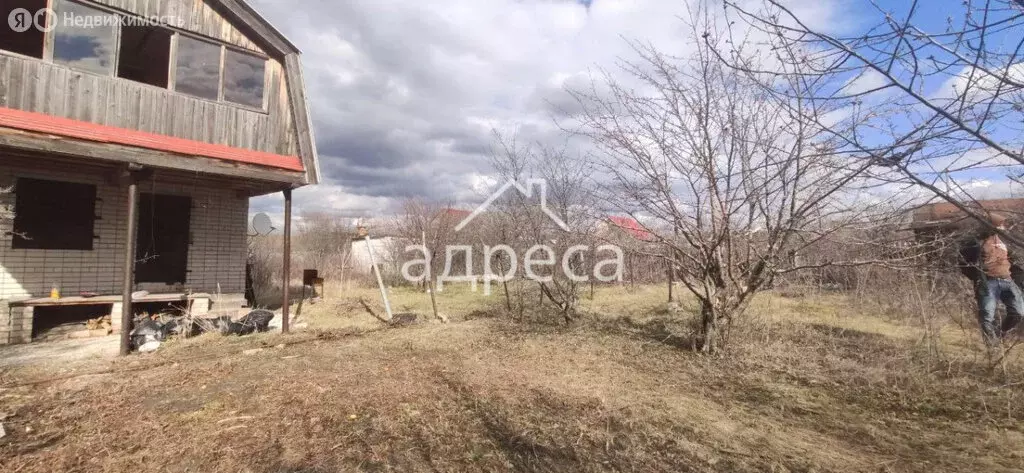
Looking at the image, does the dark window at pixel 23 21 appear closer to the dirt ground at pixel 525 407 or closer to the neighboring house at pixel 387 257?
the dirt ground at pixel 525 407

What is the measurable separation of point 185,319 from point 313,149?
3123 millimetres

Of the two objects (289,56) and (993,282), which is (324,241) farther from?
(993,282)

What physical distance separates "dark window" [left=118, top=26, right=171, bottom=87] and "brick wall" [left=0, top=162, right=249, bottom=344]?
208 centimetres

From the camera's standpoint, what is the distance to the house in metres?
5.94

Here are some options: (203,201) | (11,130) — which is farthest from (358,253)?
(11,130)

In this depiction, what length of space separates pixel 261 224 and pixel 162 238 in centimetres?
208

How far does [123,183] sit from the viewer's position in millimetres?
7262

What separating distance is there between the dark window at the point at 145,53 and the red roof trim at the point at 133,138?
4.64 ft

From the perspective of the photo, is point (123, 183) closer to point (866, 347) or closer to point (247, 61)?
point (247, 61)

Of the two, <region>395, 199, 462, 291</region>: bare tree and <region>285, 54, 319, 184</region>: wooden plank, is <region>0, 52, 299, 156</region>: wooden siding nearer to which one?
<region>285, 54, 319, 184</region>: wooden plank

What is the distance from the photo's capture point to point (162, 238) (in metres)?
7.92

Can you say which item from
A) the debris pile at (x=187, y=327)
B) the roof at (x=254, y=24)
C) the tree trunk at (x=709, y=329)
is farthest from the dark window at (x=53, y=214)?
the tree trunk at (x=709, y=329)

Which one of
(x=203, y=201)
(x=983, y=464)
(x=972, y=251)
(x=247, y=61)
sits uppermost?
(x=247, y=61)

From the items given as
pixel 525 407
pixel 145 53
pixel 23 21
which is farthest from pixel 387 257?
pixel 525 407
